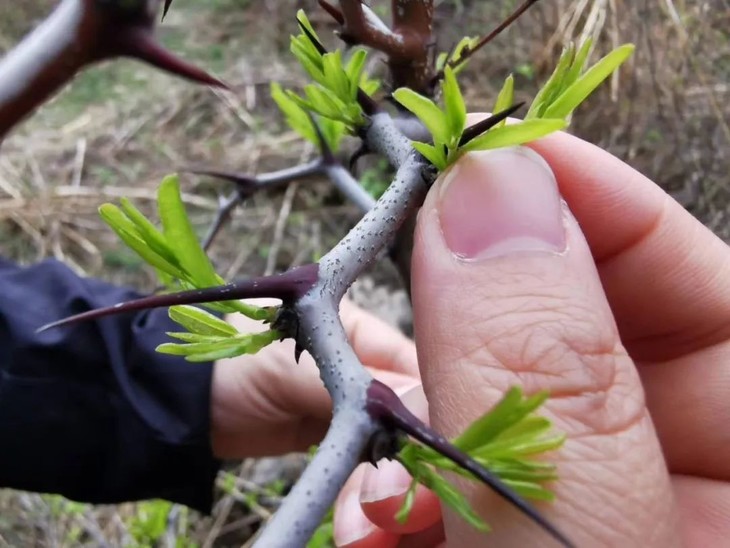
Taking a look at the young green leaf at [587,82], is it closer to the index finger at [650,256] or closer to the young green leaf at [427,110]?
the young green leaf at [427,110]

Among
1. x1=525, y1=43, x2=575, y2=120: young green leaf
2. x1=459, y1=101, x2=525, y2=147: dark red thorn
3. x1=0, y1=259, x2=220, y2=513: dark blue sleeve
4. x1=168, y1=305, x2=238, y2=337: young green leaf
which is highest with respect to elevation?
x1=525, y1=43, x2=575, y2=120: young green leaf

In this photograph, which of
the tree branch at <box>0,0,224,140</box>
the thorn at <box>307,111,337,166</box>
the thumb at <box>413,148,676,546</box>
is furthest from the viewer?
the thorn at <box>307,111,337,166</box>

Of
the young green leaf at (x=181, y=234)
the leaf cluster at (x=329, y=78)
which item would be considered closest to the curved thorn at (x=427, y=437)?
the young green leaf at (x=181, y=234)

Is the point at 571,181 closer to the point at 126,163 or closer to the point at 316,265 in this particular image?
the point at 316,265

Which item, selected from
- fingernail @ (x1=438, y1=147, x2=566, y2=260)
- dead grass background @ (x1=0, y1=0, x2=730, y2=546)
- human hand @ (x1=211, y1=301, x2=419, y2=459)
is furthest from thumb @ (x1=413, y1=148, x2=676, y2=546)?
dead grass background @ (x1=0, y1=0, x2=730, y2=546)

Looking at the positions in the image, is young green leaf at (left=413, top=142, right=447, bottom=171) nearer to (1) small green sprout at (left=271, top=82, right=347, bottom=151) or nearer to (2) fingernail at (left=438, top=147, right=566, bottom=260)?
(2) fingernail at (left=438, top=147, right=566, bottom=260)

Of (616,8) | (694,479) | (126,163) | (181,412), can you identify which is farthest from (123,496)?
(126,163)

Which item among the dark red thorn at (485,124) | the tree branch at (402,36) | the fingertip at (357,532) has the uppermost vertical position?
the tree branch at (402,36)
